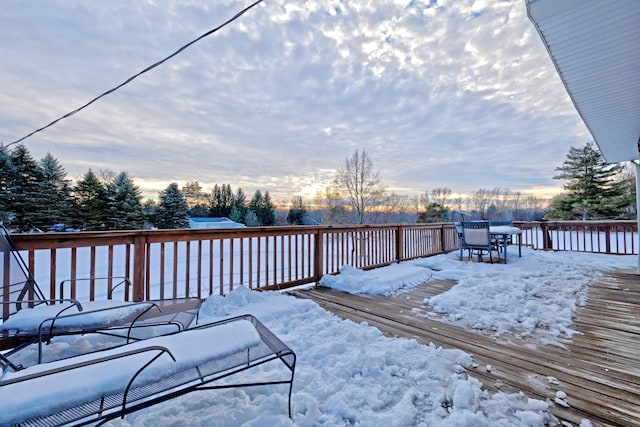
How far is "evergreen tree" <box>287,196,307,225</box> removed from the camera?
28.1 m

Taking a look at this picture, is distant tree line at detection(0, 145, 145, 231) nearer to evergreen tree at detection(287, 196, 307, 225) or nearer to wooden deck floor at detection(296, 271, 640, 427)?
evergreen tree at detection(287, 196, 307, 225)

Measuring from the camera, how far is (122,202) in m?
18.5

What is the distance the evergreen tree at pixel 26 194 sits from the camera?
1382 centimetres

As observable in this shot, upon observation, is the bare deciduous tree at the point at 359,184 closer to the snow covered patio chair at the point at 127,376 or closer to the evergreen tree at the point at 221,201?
the evergreen tree at the point at 221,201

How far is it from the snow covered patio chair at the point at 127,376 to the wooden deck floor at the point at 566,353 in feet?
5.09

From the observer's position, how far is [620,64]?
95.8 inches

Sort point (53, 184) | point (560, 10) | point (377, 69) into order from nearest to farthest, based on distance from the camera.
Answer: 1. point (560, 10)
2. point (377, 69)
3. point (53, 184)

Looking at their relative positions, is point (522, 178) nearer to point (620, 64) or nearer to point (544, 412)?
point (620, 64)

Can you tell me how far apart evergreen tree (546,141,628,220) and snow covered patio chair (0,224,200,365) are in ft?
70.9

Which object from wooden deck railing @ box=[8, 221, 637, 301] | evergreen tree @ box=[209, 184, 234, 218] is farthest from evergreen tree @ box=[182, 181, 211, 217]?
wooden deck railing @ box=[8, 221, 637, 301]

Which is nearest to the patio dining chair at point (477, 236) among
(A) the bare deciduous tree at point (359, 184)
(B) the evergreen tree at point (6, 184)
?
(A) the bare deciduous tree at point (359, 184)

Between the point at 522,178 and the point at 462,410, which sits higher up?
the point at 522,178

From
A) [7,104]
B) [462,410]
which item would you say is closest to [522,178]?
[462,410]

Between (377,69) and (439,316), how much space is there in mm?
6194
